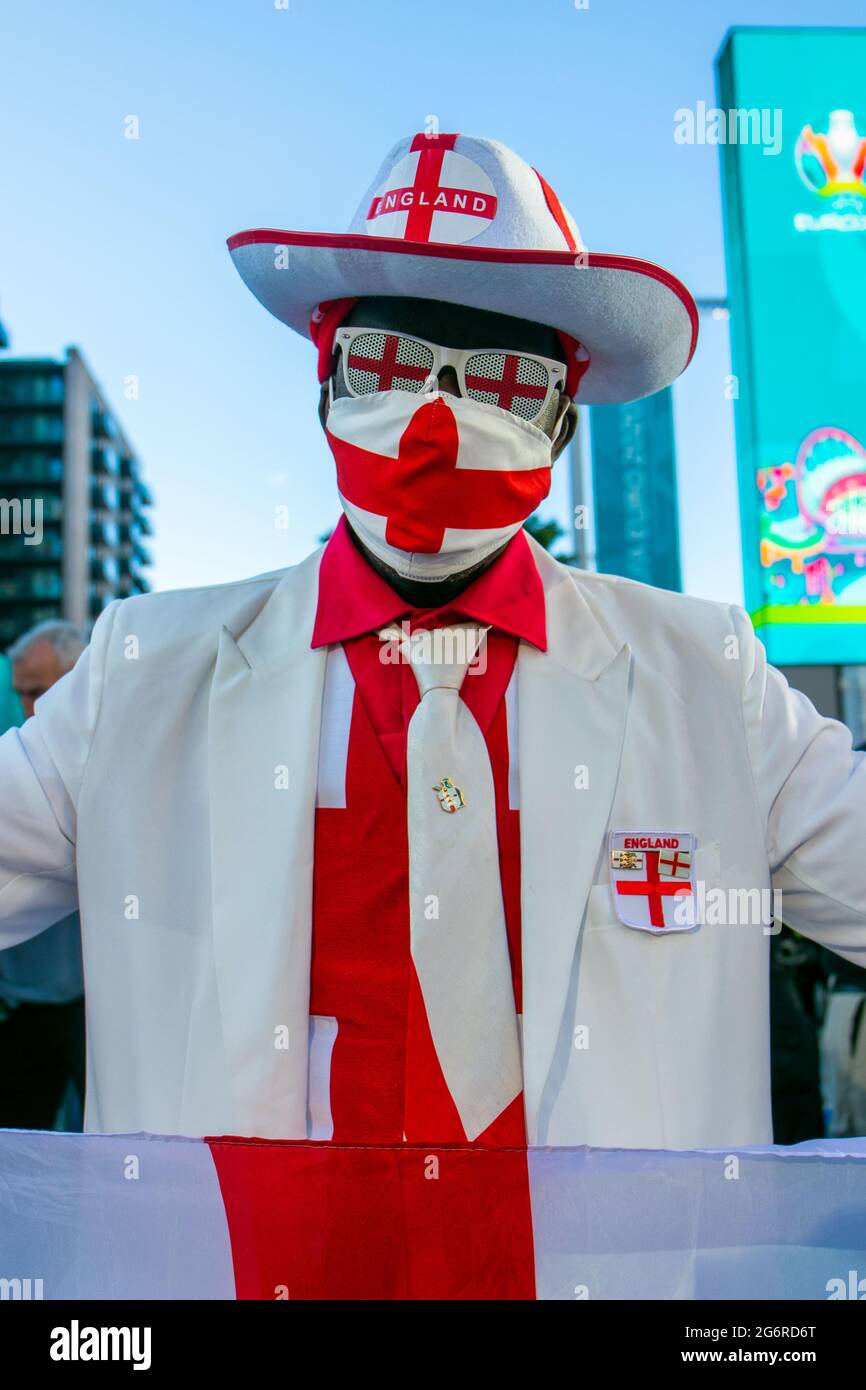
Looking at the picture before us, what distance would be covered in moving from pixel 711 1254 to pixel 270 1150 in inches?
21.7

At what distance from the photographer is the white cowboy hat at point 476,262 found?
5.94ft

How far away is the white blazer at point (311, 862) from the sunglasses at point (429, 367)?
1.29 ft

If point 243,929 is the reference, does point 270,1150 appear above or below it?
below

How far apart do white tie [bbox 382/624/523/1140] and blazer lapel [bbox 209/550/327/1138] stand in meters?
0.17

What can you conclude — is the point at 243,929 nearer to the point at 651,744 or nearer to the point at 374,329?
the point at 651,744

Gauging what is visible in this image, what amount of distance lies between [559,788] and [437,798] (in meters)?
0.20

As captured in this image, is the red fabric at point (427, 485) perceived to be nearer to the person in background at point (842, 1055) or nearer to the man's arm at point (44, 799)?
the man's arm at point (44, 799)

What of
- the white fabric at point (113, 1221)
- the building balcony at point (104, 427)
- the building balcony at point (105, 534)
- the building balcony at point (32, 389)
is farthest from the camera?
the building balcony at point (105, 534)

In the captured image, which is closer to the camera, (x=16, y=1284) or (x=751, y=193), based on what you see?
(x=16, y=1284)

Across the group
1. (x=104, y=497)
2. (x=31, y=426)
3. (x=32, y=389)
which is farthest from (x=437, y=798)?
(x=104, y=497)

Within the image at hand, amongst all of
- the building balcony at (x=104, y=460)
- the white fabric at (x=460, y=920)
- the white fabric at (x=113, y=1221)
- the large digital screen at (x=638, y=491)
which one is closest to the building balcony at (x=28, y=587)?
the building balcony at (x=104, y=460)

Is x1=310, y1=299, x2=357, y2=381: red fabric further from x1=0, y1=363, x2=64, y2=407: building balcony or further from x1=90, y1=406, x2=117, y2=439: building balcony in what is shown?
x1=0, y1=363, x2=64, y2=407: building balcony

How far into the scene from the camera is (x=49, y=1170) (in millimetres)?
1553
